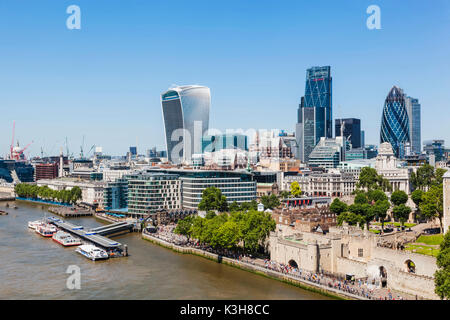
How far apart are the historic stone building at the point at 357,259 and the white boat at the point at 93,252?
21.5 m

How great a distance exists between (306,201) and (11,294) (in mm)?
69583

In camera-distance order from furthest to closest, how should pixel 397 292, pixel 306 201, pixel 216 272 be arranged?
pixel 306 201 < pixel 216 272 < pixel 397 292

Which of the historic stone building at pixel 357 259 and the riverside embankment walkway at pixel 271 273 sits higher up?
the historic stone building at pixel 357 259

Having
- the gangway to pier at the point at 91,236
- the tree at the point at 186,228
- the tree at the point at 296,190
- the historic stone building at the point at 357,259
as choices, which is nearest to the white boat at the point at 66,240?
the gangway to pier at the point at 91,236

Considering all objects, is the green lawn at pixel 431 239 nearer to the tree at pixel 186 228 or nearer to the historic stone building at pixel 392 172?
the tree at pixel 186 228

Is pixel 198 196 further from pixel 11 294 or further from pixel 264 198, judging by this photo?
pixel 11 294

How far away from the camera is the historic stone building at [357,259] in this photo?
123 ft

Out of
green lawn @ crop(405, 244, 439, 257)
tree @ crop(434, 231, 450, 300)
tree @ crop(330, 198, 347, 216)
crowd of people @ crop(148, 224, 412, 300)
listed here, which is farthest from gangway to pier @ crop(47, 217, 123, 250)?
tree @ crop(434, 231, 450, 300)

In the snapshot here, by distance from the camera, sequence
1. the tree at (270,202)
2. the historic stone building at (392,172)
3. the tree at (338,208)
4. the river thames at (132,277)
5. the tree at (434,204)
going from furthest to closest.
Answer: the historic stone building at (392,172) → the tree at (270,202) → the tree at (338,208) → the tree at (434,204) → the river thames at (132,277)

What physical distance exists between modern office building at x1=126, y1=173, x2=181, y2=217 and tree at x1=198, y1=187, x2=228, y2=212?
35.7 feet

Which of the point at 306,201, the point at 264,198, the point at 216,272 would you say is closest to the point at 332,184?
the point at 306,201

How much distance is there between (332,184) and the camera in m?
120

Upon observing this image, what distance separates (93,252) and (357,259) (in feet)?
105

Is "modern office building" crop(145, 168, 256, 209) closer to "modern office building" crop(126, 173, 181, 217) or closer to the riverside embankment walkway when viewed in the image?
"modern office building" crop(126, 173, 181, 217)
